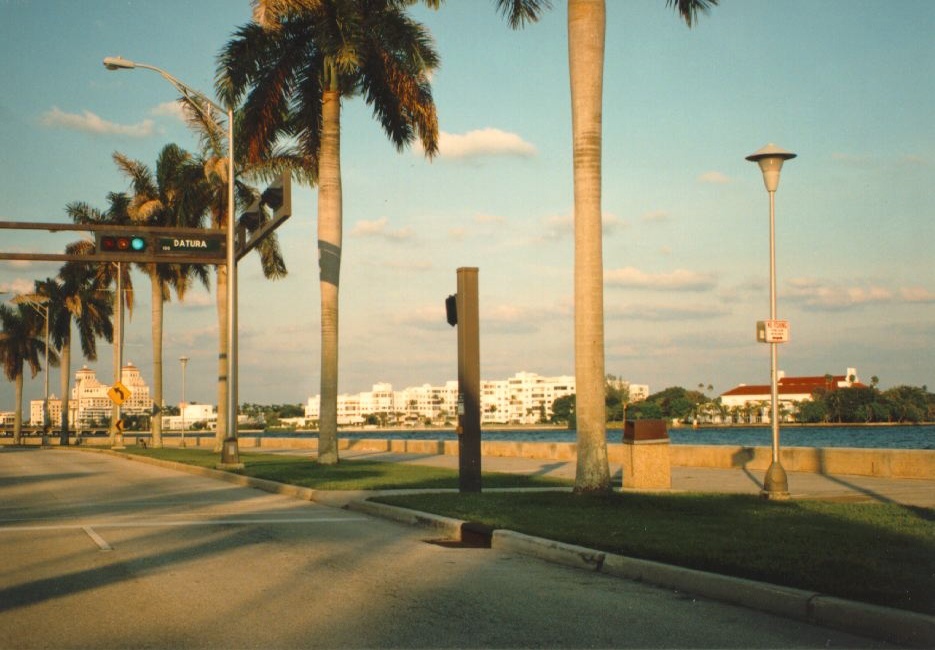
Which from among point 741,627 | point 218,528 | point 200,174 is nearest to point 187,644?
point 741,627

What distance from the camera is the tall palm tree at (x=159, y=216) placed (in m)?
48.1

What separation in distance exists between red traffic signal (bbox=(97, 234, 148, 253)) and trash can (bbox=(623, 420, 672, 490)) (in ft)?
58.4

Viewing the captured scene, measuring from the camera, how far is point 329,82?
27844 millimetres

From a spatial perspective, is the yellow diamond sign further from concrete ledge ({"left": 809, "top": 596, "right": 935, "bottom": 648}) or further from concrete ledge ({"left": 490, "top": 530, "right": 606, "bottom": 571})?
concrete ledge ({"left": 809, "top": 596, "right": 935, "bottom": 648})

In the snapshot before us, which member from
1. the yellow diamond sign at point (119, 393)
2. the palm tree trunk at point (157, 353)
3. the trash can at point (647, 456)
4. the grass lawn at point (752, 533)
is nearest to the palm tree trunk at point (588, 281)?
the grass lawn at point (752, 533)

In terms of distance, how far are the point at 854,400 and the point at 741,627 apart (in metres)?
121

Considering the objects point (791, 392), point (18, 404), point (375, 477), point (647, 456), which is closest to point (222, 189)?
point (375, 477)

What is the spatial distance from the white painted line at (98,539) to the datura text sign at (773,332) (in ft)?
32.8

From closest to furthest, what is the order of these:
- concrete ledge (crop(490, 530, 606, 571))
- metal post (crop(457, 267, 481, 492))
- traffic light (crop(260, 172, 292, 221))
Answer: concrete ledge (crop(490, 530, 606, 571)) → metal post (crop(457, 267, 481, 492)) → traffic light (crop(260, 172, 292, 221))

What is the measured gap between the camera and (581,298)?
50.2ft

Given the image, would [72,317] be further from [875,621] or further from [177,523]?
[875,621]

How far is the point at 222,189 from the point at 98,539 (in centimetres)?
3214

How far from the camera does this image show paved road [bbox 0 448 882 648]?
6.63 metres

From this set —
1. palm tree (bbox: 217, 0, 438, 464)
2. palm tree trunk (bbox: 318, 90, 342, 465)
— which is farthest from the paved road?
palm tree (bbox: 217, 0, 438, 464)
